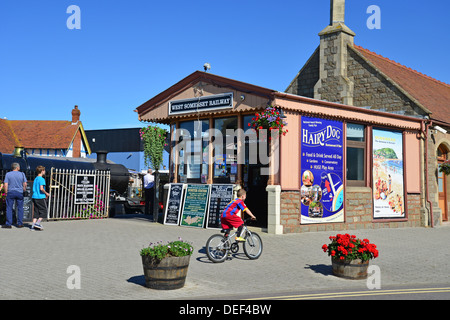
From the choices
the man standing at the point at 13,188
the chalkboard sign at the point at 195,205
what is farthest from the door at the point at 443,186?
the man standing at the point at 13,188

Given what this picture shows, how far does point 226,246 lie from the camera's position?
30.1 feet

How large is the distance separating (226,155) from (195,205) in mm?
1839

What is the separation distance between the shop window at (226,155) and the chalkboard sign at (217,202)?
0.39 metres

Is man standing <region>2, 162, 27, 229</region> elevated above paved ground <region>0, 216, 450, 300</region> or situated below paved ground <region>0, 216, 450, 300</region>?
above

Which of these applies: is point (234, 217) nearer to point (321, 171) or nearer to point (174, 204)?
point (321, 171)

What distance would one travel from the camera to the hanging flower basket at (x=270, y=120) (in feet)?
40.9

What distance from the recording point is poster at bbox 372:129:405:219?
614 inches

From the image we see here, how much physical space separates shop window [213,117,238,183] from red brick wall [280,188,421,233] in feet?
6.33

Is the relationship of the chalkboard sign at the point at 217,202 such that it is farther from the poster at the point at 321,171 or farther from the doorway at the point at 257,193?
the poster at the point at 321,171

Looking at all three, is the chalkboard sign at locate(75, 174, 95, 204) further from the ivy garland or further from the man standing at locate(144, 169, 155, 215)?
the man standing at locate(144, 169, 155, 215)

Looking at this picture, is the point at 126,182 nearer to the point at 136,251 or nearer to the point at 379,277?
the point at 136,251

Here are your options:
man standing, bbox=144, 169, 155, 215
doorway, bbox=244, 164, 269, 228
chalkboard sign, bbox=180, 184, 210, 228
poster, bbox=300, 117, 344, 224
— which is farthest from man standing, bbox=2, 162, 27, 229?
poster, bbox=300, 117, 344, 224
